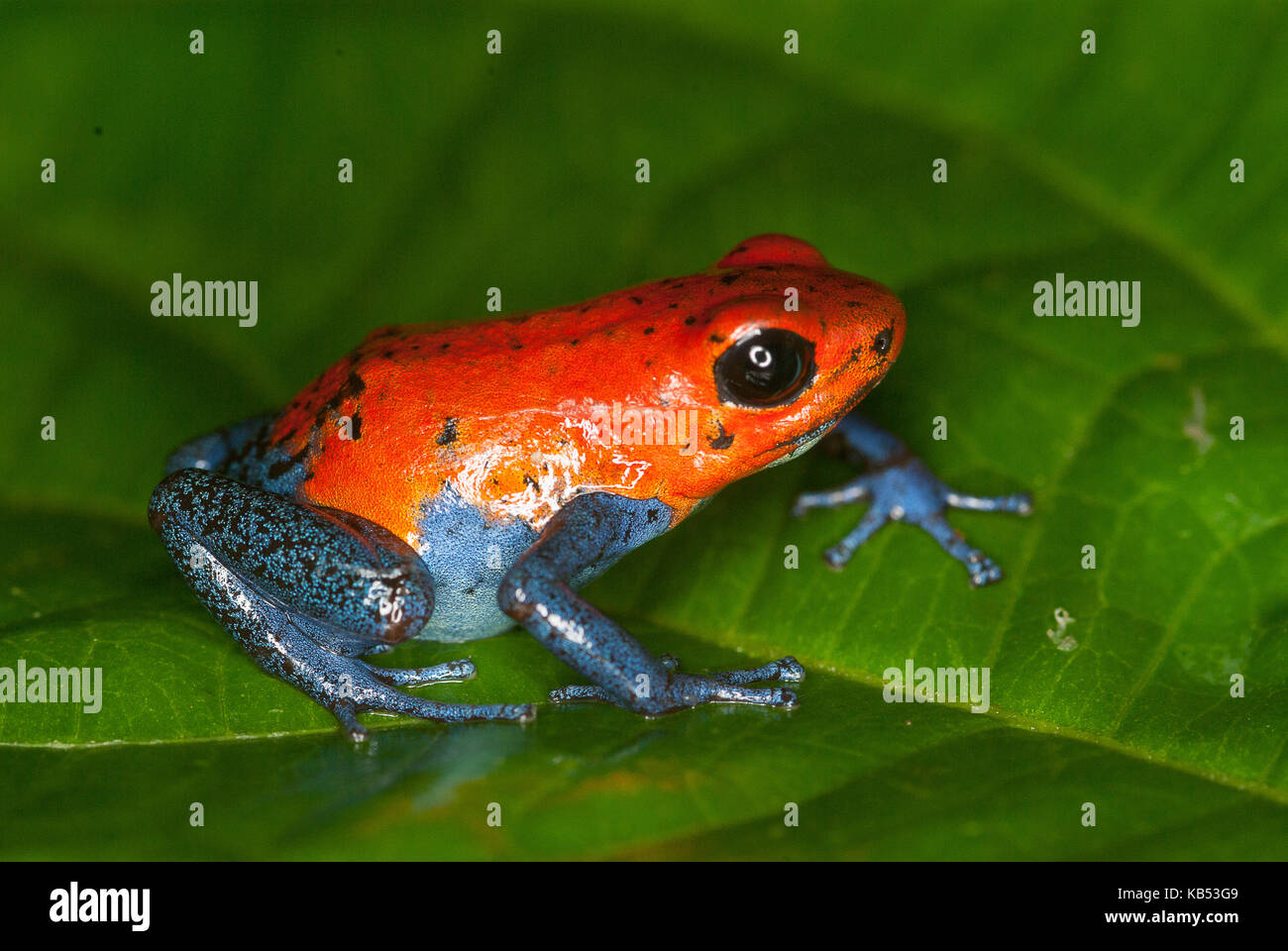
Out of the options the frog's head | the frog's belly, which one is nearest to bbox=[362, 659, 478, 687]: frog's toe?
the frog's belly

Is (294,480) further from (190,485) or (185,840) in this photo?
(185,840)

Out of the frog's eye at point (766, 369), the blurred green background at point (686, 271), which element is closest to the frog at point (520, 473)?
the frog's eye at point (766, 369)

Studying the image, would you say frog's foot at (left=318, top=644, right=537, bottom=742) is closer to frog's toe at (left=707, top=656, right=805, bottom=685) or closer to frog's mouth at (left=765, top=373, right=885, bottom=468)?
frog's toe at (left=707, top=656, right=805, bottom=685)

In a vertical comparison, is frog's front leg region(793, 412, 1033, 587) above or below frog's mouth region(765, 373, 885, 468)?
below

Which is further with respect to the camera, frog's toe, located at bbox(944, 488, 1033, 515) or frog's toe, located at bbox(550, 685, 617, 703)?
frog's toe, located at bbox(944, 488, 1033, 515)

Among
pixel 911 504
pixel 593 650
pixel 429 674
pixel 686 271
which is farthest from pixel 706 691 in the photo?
pixel 686 271

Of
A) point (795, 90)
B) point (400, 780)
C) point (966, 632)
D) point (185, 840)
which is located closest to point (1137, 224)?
point (795, 90)
